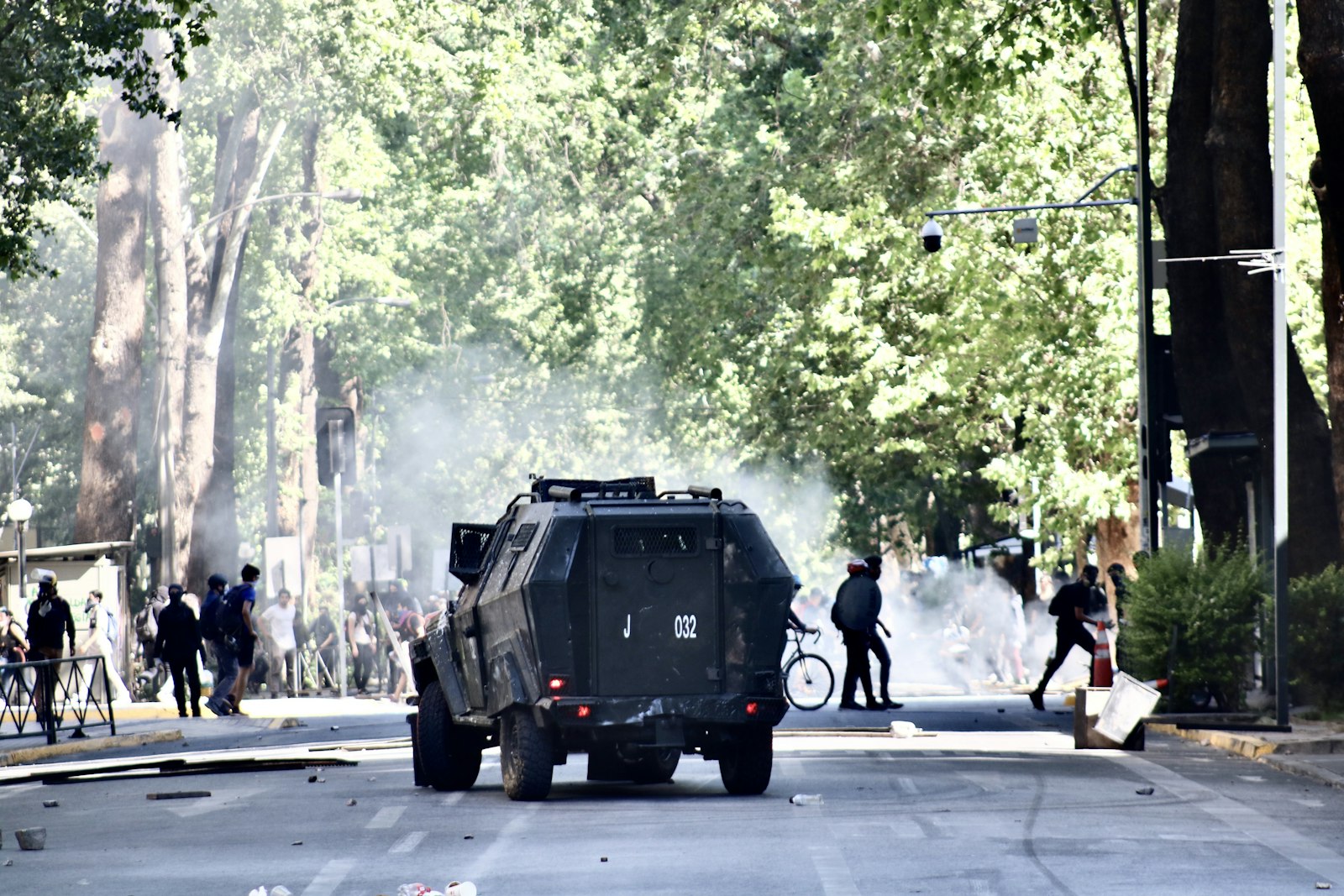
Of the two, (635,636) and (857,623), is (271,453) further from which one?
(635,636)

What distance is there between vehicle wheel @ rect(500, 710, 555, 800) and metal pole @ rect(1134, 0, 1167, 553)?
13742mm

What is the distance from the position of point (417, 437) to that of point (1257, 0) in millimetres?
47622

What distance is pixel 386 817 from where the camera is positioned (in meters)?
15.4

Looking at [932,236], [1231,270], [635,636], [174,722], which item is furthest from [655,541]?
[932,236]

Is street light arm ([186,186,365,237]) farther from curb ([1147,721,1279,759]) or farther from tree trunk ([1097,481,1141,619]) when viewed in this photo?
curb ([1147,721,1279,759])

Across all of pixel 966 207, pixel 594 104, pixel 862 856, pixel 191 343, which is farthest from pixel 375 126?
pixel 862 856

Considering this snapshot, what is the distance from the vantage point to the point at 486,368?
215 feet

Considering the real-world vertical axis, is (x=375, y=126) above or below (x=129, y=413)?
above

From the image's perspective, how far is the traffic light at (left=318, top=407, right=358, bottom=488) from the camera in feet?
136

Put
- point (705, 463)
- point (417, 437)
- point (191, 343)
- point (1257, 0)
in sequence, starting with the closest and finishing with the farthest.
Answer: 1. point (1257, 0)
2. point (191, 343)
3. point (705, 463)
4. point (417, 437)

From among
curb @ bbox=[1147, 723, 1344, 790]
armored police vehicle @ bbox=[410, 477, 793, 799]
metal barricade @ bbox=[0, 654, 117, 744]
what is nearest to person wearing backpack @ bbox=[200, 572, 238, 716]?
metal barricade @ bbox=[0, 654, 117, 744]

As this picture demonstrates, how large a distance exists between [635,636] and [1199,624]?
9926 millimetres

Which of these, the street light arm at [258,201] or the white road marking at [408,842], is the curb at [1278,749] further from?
the street light arm at [258,201]

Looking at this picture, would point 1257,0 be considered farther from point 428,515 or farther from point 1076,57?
point 428,515
